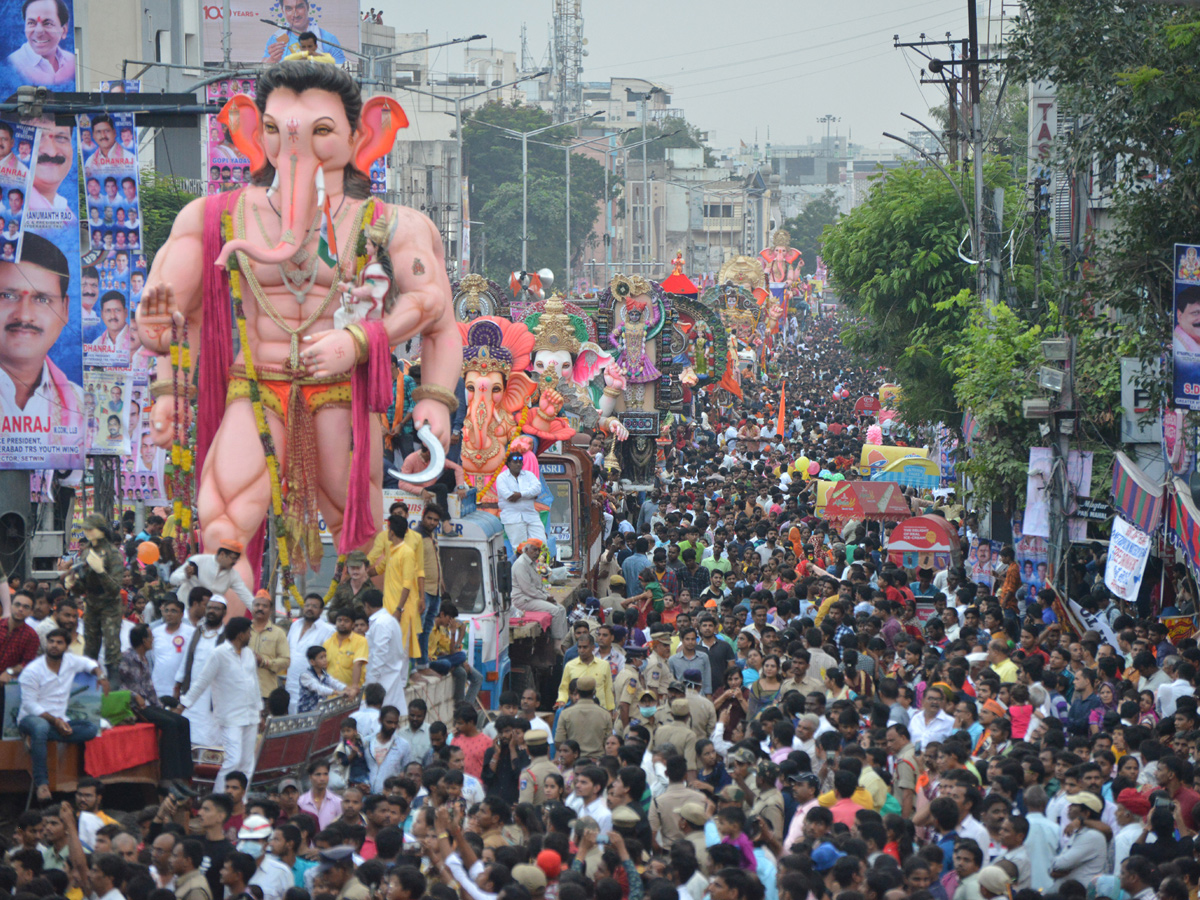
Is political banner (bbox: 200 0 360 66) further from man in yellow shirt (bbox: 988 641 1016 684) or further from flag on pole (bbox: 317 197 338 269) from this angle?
man in yellow shirt (bbox: 988 641 1016 684)

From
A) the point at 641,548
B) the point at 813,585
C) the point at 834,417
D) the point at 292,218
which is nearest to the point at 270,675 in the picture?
the point at 292,218

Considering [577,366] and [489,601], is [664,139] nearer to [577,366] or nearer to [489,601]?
[577,366]

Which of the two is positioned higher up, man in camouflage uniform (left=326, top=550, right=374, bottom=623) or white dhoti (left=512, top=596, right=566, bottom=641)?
man in camouflage uniform (left=326, top=550, right=374, bottom=623)

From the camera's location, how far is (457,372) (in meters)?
12.7

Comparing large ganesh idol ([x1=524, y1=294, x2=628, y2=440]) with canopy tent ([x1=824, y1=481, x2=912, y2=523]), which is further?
large ganesh idol ([x1=524, y1=294, x2=628, y2=440])

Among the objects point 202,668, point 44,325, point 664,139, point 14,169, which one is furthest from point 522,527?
point 664,139

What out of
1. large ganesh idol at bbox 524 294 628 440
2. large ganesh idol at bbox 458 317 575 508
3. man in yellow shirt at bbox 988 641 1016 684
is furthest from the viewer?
large ganesh idol at bbox 524 294 628 440

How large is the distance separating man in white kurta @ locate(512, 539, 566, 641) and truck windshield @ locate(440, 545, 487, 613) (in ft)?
4.18

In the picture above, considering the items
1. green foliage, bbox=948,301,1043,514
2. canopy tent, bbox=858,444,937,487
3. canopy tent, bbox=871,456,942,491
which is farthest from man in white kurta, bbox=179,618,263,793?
canopy tent, bbox=858,444,937,487

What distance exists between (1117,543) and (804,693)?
5.29 metres

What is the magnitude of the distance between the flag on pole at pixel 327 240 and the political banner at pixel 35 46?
4735 mm

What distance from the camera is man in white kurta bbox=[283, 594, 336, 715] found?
10.8 metres

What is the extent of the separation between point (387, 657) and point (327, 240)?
9.15 feet

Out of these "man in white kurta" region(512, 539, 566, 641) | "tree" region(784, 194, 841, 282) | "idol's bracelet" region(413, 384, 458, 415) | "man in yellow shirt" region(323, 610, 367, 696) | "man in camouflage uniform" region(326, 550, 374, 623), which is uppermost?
"tree" region(784, 194, 841, 282)
